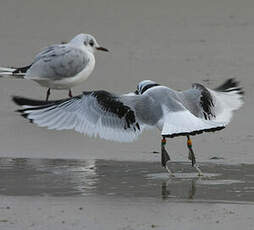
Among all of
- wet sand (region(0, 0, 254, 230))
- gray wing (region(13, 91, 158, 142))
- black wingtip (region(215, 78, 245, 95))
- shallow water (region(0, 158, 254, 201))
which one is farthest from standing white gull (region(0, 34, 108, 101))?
gray wing (region(13, 91, 158, 142))

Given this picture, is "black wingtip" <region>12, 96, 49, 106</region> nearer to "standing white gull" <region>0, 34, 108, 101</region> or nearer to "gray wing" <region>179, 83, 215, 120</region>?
"gray wing" <region>179, 83, 215, 120</region>

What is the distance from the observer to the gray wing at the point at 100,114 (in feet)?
30.2

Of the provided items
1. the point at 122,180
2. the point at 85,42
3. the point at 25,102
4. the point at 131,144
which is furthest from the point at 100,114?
the point at 85,42

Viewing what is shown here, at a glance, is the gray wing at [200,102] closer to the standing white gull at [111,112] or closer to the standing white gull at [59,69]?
the standing white gull at [111,112]

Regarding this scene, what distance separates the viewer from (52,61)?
41.6ft

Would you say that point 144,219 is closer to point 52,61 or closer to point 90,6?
point 52,61

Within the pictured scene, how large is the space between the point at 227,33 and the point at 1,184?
6819 millimetres

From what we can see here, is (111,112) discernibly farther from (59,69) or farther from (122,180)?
(59,69)

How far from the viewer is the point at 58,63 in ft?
41.6

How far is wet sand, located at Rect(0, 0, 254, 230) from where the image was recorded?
7332 mm

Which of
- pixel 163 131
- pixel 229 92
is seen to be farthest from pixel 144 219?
pixel 229 92

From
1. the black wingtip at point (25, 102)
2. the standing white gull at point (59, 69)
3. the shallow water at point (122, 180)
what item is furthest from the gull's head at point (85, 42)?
the black wingtip at point (25, 102)

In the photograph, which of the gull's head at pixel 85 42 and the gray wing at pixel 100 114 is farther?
the gull's head at pixel 85 42

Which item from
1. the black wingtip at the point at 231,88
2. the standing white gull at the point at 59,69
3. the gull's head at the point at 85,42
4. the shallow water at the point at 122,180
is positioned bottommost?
the shallow water at the point at 122,180
